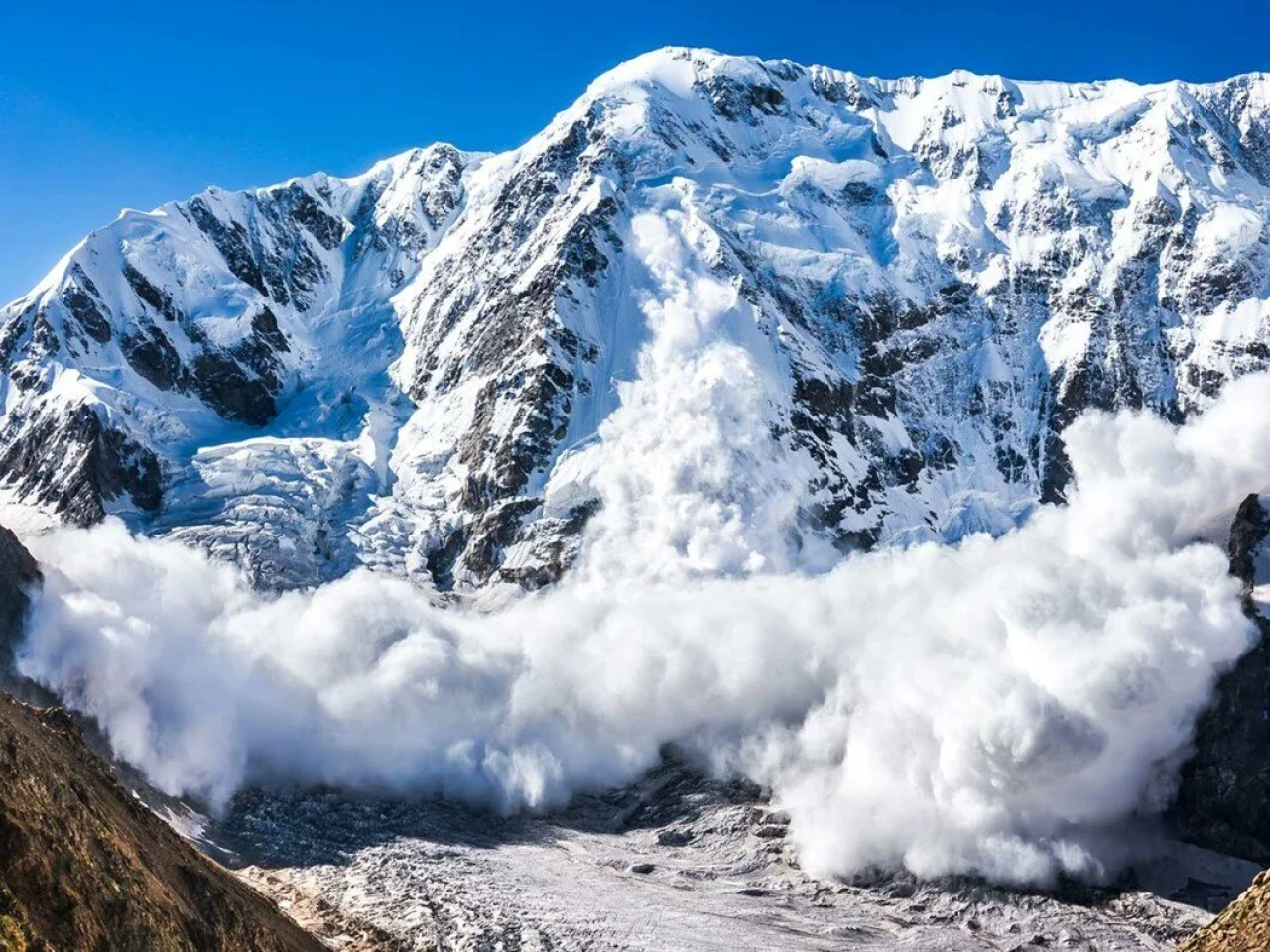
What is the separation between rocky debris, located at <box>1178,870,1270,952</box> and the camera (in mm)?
39750

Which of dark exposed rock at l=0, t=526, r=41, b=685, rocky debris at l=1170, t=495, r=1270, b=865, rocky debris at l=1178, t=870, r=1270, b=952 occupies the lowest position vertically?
rocky debris at l=1178, t=870, r=1270, b=952

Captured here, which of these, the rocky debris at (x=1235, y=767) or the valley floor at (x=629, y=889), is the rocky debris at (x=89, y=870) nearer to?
the valley floor at (x=629, y=889)

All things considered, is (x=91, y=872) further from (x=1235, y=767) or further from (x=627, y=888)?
(x=1235, y=767)

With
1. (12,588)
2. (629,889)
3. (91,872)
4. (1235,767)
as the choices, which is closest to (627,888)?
(629,889)

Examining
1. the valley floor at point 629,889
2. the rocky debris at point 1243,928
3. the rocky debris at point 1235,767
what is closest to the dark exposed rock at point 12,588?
the valley floor at point 629,889

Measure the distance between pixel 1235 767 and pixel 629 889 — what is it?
268 feet

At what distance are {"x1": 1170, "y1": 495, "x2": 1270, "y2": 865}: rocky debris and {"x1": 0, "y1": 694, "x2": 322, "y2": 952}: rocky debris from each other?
131 m

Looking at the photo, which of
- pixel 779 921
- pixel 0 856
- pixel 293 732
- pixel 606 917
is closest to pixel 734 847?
pixel 779 921

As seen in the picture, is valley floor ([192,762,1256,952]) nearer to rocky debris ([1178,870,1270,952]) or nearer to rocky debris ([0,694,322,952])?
rocky debris ([0,694,322,952])

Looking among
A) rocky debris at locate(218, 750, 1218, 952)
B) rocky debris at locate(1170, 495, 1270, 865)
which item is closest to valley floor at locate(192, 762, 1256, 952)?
rocky debris at locate(218, 750, 1218, 952)

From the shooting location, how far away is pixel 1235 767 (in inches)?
7101

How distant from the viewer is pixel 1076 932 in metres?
155

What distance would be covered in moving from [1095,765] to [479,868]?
79982 mm

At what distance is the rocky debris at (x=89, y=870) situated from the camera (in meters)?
50.4
